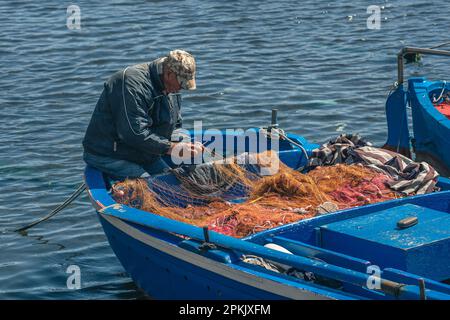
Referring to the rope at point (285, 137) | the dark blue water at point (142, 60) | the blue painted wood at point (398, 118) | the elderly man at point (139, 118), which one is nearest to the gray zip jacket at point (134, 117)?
the elderly man at point (139, 118)

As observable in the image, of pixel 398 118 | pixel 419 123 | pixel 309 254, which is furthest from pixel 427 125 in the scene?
pixel 309 254

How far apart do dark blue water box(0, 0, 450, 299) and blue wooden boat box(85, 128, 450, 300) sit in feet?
4.45

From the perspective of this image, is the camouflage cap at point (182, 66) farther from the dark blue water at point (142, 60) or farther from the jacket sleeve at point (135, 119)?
the dark blue water at point (142, 60)

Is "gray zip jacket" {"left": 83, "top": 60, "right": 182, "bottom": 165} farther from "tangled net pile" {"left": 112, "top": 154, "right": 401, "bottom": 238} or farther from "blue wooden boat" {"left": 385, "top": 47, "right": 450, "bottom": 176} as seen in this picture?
"blue wooden boat" {"left": 385, "top": 47, "right": 450, "bottom": 176}

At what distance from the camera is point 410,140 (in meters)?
11.0

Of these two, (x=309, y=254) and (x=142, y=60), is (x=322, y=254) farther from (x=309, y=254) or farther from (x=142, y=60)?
(x=142, y=60)

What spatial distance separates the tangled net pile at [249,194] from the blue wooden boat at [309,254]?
339mm

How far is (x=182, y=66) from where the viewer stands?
8609mm

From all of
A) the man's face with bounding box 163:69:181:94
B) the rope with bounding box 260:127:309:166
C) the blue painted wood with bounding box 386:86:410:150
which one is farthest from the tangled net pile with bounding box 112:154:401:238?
the blue painted wood with bounding box 386:86:410:150

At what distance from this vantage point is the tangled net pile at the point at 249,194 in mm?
8250

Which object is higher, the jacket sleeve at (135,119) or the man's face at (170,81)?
the man's face at (170,81)

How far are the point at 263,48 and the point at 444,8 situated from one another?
4.33 meters

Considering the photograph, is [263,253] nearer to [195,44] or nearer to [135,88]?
[135,88]
